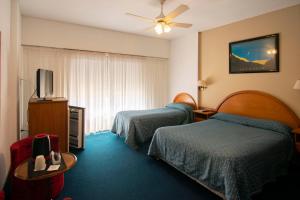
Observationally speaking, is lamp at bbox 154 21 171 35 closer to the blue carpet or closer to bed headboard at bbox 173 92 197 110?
the blue carpet

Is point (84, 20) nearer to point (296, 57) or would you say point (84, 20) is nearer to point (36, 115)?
point (36, 115)

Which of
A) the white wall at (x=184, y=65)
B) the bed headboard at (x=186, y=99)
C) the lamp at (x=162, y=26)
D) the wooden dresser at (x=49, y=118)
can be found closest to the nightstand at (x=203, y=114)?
the bed headboard at (x=186, y=99)

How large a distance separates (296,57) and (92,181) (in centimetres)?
382

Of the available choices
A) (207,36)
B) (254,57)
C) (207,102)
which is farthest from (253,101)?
(207,36)

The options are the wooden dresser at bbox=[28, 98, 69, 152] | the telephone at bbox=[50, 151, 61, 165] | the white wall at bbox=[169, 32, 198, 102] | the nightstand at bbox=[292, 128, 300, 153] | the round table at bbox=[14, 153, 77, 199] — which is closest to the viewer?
the round table at bbox=[14, 153, 77, 199]

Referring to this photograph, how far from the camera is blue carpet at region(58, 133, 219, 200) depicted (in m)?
2.22

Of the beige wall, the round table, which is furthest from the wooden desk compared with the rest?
the beige wall

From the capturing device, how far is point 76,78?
170 inches

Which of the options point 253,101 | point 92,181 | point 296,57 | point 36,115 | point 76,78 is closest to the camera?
point 92,181

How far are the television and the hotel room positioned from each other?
0.02 m

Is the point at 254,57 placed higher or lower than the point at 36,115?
higher

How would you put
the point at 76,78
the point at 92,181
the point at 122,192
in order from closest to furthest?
the point at 122,192 < the point at 92,181 < the point at 76,78

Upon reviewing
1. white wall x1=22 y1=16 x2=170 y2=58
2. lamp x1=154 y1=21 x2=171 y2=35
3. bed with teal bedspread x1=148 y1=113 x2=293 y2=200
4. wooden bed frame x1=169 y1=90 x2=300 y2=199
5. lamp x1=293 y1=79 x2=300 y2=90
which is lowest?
bed with teal bedspread x1=148 y1=113 x2=293 y2=200

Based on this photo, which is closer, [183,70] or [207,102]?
[207,102]
